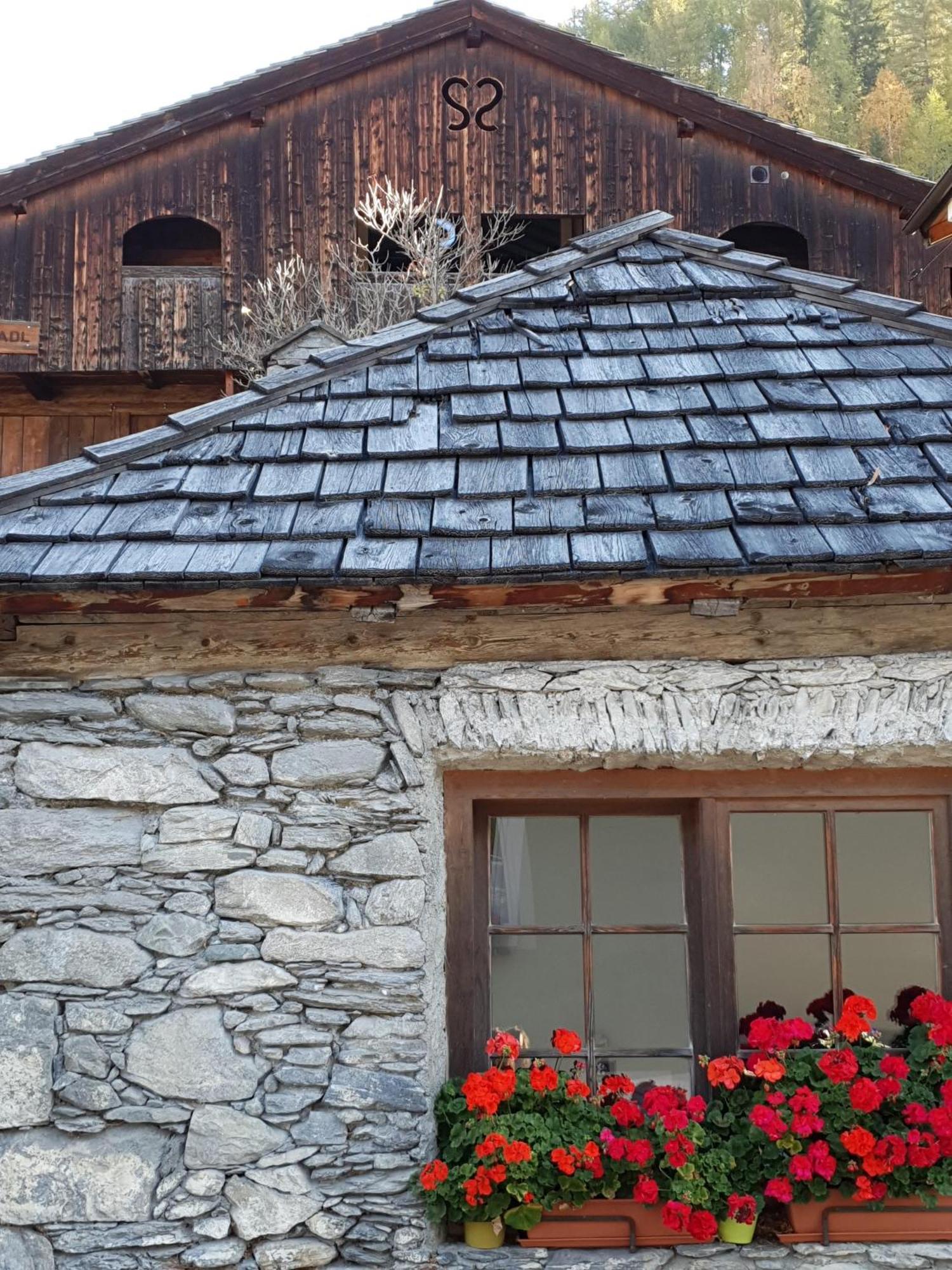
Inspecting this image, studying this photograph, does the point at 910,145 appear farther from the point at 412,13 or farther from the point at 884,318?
the point at 884,318

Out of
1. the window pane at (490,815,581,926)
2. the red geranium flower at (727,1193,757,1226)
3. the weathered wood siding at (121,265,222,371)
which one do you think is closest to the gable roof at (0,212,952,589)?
the window pane at (490,815,581,926)

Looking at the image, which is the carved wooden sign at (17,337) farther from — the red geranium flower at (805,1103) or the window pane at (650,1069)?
the red geranium flower at (805,1103)

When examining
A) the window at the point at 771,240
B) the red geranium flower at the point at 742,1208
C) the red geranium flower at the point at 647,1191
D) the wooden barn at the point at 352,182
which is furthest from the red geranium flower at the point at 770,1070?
the window at the point at 771,240

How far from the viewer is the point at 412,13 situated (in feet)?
38.2

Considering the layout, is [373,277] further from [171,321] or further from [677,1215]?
[677,1215]

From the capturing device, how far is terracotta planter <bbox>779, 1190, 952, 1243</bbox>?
3.12m

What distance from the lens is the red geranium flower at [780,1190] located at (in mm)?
3039

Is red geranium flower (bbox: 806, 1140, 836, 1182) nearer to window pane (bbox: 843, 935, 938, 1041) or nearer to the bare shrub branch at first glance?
window pane (bbox: 843, 935, 938, 1041)

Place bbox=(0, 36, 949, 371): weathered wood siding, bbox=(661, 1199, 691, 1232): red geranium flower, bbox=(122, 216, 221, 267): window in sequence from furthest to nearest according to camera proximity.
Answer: bbox=(122, 216, 221, 267): window
bbox=(0, 36, 949, 371): weathered wood siding
bbox=(661, 1199, 691, 1232): red geranium flower

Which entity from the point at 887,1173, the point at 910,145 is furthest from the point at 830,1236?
the point at 910,145

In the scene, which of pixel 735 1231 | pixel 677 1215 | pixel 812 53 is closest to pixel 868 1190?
pixel 735 1231

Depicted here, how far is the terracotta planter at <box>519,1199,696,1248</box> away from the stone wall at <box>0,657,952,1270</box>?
10.4 inches

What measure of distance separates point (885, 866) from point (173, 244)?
11654mm

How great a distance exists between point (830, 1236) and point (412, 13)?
11469 millimetres
